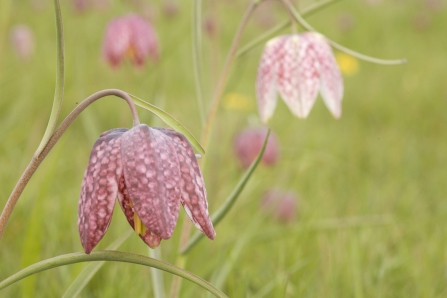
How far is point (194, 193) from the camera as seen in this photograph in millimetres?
723

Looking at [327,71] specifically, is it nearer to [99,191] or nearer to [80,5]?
[99,191]

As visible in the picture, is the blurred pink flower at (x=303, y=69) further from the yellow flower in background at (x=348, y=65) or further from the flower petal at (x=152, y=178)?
the yellow flower in background at (x=348, y=65)

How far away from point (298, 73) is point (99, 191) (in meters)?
0.56

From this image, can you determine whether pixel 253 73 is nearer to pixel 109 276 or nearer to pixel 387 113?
pixel 387 113

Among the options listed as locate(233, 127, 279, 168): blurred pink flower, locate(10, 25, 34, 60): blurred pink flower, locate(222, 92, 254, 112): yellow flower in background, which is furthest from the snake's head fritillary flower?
locate(10, 25, 34, 60): blurred pink flower

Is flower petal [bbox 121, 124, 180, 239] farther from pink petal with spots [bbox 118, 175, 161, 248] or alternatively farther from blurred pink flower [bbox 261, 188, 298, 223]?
blurred pink flower [bbox 261, 188, 298, 223]

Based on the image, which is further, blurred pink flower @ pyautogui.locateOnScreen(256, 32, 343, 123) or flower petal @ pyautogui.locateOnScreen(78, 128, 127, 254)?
blurred pink flower @ pyautogui.locateOnScreen(256, 32, 343, 123)

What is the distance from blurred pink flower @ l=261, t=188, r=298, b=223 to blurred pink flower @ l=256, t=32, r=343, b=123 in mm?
767

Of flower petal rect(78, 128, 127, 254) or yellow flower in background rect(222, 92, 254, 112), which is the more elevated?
flower petal rect(78, 128, 127, 254)

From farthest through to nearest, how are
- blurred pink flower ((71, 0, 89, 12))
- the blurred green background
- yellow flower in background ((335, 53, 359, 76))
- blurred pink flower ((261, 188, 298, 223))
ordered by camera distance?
blurred pink flower ((71, 0, 89, 12)), yellow flower in background ((335, 53, 359, 76)), blurred pink flower ((261, 188, 298, 223)), the blurred green background

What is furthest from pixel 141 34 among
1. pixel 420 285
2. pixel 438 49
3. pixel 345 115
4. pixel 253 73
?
pixel 438 49

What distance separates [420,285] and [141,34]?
1.22 metres

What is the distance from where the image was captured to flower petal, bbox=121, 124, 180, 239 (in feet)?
2.22

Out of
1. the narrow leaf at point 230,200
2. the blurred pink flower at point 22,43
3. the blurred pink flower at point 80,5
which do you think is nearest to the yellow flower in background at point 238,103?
the blurred pink flower at point 22,43
